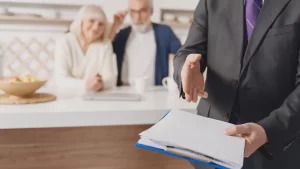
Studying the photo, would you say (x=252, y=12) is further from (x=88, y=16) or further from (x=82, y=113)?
(x=88, y=16)

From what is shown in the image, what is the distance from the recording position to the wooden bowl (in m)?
1.21

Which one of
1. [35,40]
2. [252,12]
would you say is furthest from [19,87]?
[35,40]

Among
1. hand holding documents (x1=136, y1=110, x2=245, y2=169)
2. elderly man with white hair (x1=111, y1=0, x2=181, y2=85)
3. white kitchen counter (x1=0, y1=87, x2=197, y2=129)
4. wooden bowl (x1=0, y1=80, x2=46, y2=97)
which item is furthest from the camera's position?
elderly man with white hair (x1=111, y1=0, x2=181, y2=85)

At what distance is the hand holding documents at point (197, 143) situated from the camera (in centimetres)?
61

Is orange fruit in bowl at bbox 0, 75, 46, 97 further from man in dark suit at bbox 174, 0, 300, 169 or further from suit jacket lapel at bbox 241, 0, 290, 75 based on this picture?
suit jacket lapel at bbox 241, 0, 290, 75

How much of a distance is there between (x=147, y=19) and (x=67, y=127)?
995 millimetres

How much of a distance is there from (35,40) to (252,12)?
2311 mm

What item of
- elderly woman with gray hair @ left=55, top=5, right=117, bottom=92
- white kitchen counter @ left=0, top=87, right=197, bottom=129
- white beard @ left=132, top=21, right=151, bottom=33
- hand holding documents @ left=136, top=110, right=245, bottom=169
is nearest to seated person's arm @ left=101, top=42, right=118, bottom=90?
elderly woman with gray hair @ left=55, top=5, right=117, bottom=92

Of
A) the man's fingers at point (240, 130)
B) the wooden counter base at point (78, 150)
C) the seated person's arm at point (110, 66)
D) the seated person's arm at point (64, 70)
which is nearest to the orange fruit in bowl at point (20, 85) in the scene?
the wooden counter base at point (78, 150)

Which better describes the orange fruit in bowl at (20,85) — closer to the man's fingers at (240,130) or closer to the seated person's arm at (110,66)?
the seated person's arm at (110,66)

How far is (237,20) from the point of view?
2.59 feet

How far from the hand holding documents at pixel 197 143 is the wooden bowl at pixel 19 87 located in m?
0.68

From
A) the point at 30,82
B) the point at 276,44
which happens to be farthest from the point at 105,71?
the point at 276,44

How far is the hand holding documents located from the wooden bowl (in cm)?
68
